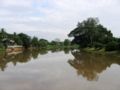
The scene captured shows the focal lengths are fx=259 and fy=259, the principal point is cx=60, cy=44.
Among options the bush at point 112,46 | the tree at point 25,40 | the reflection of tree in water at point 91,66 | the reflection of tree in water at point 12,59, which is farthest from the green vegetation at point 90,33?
the reflection of tree in water at point 91,66

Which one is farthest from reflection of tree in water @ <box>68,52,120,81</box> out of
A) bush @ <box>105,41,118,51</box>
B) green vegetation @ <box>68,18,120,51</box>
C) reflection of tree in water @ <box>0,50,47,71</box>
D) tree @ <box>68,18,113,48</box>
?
tree @ <box>68,18,113,48</box>

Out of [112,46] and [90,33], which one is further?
[90,33]

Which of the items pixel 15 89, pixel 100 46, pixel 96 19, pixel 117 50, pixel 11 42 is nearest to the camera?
pixel 15 89

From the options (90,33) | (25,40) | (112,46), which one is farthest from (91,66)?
(25,40)

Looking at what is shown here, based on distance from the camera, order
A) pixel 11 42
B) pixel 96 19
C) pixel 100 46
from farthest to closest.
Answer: pixel 96 19, pixel 11 42, pixel 100 46

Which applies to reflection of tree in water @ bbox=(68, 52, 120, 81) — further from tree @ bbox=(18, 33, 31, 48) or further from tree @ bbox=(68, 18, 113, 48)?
tree @ bbox=(18, 33, 31, 48)

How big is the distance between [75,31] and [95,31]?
1351 centimetres

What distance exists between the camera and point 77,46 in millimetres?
82188

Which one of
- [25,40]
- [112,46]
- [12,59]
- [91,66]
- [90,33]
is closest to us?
[91,66]

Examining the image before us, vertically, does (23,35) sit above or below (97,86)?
above

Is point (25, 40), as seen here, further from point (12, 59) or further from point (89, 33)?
point (12, 59)

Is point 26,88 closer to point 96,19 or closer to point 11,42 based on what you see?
point 11,42

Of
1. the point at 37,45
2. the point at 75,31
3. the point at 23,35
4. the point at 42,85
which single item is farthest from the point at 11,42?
the point at 42,85

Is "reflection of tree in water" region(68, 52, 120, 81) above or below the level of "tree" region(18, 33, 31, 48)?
below
